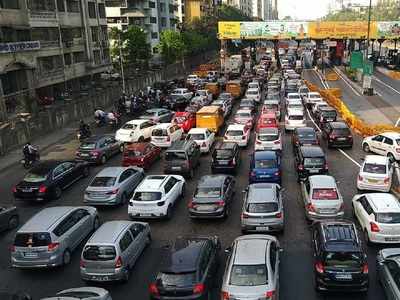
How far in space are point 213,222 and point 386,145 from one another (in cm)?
1256

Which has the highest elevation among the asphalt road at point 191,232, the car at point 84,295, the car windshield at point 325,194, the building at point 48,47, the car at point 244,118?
the building at point 48,47

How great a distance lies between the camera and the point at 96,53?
211 ft

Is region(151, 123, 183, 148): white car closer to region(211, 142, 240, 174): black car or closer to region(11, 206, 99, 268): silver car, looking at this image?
region(211, 142, 240, 174): black car

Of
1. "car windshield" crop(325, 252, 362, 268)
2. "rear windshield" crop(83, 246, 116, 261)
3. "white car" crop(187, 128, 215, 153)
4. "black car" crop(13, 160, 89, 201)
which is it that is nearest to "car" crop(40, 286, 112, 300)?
"rear windshield" crop(83, 246, 116, 261)

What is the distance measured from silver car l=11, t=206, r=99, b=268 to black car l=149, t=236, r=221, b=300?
4.11 m

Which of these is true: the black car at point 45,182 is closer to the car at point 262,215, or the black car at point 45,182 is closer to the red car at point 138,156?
the red car at point 138,156

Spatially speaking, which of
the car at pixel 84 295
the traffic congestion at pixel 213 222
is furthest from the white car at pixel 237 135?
the car at pixel 84 295

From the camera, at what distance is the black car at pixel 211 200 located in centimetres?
1853

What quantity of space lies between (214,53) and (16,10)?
81.6 metres

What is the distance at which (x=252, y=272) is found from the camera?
12.6 metres

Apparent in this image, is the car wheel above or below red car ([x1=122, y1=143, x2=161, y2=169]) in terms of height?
below

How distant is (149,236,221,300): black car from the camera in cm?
1262

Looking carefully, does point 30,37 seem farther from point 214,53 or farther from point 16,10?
point 214,53

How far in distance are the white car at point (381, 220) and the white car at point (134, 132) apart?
18.1 meters
